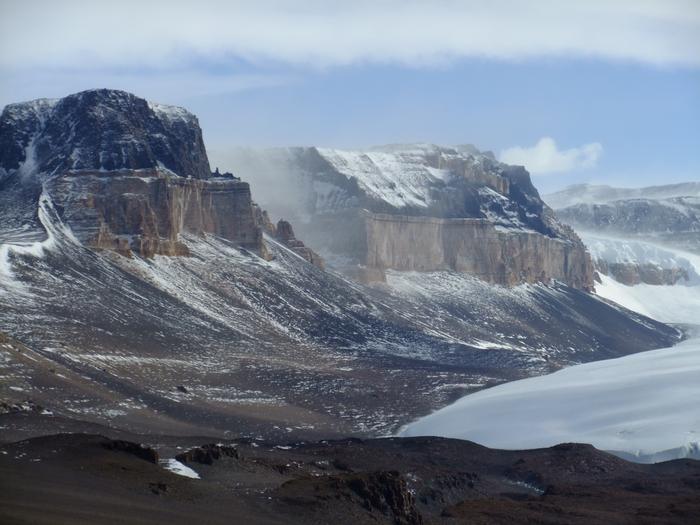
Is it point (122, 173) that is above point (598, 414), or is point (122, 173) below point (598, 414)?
above

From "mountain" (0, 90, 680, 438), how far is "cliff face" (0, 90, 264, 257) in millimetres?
209

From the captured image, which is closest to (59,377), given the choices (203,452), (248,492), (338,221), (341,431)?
(341,431)

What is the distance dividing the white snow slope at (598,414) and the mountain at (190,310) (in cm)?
640

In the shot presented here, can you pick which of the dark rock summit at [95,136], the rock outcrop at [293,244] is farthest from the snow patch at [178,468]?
the rock outcrop at [293,244]

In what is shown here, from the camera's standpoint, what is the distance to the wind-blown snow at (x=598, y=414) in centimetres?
7006

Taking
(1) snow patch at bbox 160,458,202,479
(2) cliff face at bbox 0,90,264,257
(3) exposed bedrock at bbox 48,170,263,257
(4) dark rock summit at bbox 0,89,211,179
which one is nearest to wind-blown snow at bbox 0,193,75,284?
(2) cliff face at bbox 0,90,264,257

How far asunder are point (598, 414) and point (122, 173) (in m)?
64.6

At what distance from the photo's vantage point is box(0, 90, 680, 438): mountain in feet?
261

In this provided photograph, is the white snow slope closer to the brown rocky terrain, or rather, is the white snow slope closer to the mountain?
the brown rocky terrain

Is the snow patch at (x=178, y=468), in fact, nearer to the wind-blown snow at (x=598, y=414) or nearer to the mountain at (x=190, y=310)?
the mountain at (x=190, y=310)

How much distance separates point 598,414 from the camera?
7794 centimetres

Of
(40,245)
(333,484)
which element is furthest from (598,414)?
(40,245)

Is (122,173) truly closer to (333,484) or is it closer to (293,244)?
(293,244)

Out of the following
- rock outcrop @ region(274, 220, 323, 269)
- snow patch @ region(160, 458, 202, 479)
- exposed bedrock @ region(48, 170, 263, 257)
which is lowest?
snow patch @ region(160, 458, 202, 479)
